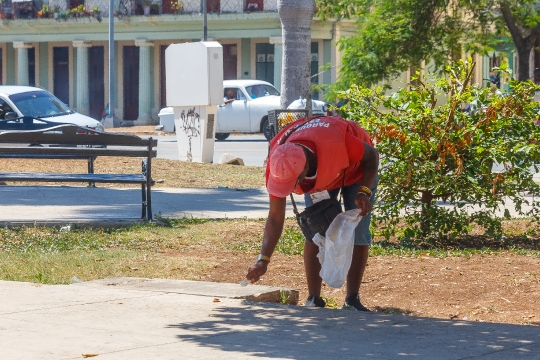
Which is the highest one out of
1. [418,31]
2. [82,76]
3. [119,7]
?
[119,7]

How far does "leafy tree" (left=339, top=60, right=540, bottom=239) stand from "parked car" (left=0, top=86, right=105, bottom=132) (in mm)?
10456

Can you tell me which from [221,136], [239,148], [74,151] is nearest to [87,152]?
[74,151]

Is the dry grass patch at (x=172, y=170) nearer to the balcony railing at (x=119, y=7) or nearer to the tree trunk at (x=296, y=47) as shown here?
the tree trunk at (x=296, y=47)

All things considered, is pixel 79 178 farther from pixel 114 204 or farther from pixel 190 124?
pixel 190 124

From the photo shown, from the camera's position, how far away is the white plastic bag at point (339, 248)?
541 centimetres

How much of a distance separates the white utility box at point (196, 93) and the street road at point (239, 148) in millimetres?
1095

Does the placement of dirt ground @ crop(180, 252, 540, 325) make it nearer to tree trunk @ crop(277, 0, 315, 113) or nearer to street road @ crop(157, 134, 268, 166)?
tree trunk @ crop(277, 0, 315, 113)

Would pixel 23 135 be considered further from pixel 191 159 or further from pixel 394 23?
pixel 191 159

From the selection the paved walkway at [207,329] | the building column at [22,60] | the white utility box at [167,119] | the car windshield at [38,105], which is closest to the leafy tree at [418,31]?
→ the car windshield at [38,105]

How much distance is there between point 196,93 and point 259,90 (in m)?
10.7

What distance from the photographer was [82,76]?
1741 inches

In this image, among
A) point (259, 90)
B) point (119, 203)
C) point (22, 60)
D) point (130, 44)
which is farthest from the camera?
point (22, 60)

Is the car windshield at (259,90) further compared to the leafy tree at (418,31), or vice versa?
the car windshield at (259,90)

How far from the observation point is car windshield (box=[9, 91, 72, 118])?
1808cm
